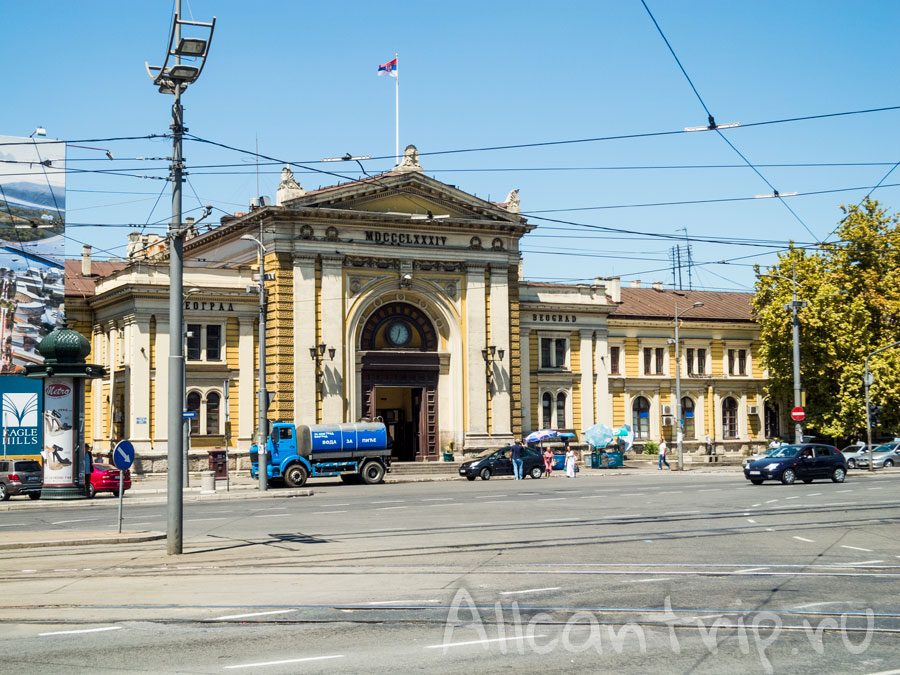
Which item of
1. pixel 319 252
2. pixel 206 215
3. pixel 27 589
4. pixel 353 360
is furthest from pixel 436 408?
pixel 27 589

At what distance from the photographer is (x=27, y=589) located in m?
14.4

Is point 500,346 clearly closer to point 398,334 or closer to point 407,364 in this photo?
point 407,364

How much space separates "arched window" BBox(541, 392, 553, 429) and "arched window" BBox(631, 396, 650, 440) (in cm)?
807

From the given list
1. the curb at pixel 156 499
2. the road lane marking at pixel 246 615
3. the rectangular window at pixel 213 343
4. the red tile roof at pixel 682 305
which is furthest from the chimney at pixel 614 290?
the road lane marking at pixel 246 615

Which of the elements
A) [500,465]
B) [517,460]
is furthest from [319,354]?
[517,460]

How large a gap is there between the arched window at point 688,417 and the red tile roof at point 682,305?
568 centimetres

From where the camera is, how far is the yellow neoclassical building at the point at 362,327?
51375mm

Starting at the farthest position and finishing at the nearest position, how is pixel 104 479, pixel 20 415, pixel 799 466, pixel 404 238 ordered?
1. pixel 404 238
2. pixel 20 415
3. pixel 104 479
4. pixel 799 466

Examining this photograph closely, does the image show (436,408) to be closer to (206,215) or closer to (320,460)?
(320,460)

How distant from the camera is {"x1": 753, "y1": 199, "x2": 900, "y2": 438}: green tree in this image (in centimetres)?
6100

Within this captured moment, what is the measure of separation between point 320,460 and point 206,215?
24149 millimetres

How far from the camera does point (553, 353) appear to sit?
62.3 metres

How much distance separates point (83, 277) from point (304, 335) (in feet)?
57.8

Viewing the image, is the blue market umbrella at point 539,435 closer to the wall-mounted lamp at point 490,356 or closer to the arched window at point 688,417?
the wall-mounted lamp at point 490,356
